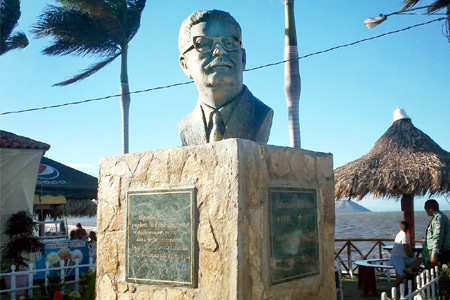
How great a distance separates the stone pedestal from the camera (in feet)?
10.4

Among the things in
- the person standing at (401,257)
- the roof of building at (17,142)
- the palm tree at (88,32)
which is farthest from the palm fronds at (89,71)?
the person standing at (401,257)

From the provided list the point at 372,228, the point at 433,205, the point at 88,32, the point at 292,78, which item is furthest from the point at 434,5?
the point at 372,228

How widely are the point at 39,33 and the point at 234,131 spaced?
15.3 m

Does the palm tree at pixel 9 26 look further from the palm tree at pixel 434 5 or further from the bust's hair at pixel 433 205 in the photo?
the bust's hair at pixel 433 205

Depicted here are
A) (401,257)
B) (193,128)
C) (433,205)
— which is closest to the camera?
(193,128)

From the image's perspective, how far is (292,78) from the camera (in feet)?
35.7

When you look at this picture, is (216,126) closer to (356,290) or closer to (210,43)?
(210,43)

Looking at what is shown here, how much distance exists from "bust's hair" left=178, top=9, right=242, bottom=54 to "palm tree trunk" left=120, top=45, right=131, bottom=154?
11.3 m

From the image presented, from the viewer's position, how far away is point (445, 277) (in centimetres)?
610

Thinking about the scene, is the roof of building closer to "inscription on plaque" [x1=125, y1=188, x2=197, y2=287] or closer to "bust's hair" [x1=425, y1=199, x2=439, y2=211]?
"inscription on plaque" [x1=125, y1=188, x2=197, y2=287]

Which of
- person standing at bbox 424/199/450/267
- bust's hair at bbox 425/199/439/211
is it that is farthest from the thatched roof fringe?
person standing at bbox 424/199/450/267

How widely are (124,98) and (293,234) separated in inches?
529

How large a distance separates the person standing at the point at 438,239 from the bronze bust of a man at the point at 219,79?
350cm

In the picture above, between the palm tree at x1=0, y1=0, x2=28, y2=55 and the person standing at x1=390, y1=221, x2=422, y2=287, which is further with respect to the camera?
the palm tree at x1=0, y1=0, x2=28, y2=55
